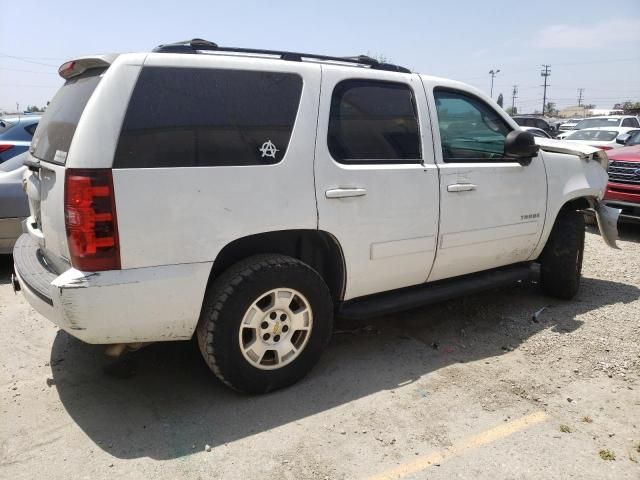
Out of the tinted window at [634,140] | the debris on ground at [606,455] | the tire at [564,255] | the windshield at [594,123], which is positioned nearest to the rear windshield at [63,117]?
the debris on ground at [606,455]

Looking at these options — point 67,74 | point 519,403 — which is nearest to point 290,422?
point 519,403

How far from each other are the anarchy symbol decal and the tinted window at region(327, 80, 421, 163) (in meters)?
0.39

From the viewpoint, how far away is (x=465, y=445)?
2.80 metres

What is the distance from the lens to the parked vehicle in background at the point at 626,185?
7691 millimetres

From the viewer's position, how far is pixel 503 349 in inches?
157

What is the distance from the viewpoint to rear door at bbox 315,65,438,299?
3254 mm

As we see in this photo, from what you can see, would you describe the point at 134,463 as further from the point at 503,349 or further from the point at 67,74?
the point at 503,349

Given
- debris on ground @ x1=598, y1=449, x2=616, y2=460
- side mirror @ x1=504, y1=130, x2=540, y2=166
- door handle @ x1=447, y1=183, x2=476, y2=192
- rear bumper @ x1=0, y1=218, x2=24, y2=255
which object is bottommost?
debris on ground @ x1=598, y1=449, x2=616, y2=460

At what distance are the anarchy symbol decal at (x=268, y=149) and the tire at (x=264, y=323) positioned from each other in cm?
61

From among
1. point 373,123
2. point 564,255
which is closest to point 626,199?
point 564,255

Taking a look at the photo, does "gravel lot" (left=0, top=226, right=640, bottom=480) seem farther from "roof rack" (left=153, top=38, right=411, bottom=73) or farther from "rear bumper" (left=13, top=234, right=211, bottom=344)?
"roof rack" (left=153, top=38, right=411, bottom=73)

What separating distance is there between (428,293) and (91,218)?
2.44m

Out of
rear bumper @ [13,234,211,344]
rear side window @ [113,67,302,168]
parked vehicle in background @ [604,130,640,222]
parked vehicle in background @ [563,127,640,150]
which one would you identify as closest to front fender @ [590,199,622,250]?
parked vehicle in background @ [604,130,640,222]

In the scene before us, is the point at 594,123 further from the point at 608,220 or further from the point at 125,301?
the point at 125,301
